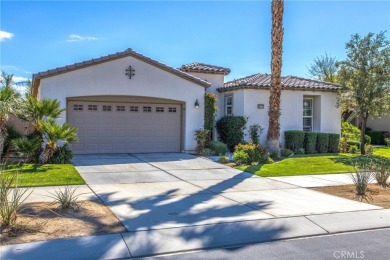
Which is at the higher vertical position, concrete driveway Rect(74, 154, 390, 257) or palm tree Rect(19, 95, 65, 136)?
palm tree Rect(19, 95, 65, 136)

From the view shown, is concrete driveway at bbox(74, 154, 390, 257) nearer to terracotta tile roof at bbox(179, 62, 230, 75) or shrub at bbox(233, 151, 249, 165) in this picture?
shrub at bbox(233, 151, 249, 165)

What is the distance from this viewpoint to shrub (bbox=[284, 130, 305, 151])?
19.4 metres

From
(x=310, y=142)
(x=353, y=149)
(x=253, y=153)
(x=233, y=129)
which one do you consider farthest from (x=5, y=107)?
(x=353, y=149)

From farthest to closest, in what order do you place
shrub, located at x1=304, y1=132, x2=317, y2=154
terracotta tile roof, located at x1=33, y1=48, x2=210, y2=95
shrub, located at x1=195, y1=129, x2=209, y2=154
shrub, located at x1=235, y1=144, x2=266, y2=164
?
1. shrub, located at x1=304, y1=132, x2=317, y2=154
2. shrub, located at x1=195, y1=129, x2=209, y2=154
3. terracotta tile roof, located at x1=33, y1=48, x2=210, y2=95
4. shrub, located at x1=235, y1=144, x2=266, y2=164

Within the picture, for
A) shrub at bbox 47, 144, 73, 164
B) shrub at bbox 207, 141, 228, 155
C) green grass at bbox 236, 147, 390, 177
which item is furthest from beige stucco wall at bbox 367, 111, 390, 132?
shrub at bbox 47, 144, 73, 164

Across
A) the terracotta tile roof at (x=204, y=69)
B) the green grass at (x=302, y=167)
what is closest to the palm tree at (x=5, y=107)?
the green grass at (x=302, y=167)

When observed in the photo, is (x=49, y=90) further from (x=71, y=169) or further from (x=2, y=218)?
(x=2, y=218)

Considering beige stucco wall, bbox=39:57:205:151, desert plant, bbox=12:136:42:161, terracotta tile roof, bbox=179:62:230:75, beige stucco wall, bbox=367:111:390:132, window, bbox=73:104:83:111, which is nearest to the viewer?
desert plant, bbox=12:136:42:161

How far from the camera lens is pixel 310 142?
19.6 metres

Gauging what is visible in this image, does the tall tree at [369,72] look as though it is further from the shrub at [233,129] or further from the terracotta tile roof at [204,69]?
the terracotta tile roof at [204,69]

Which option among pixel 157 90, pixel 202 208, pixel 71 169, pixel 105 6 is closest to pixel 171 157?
pixel 157 90

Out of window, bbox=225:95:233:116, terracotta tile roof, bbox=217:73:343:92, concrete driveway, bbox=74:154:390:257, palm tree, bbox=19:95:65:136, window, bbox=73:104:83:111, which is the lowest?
concrete driveway, bbox=74:154:390:257

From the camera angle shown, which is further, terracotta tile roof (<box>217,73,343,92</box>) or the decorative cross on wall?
terracotta tile roof (<box>217,73,343,92</box>)

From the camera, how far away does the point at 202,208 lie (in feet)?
24.9
